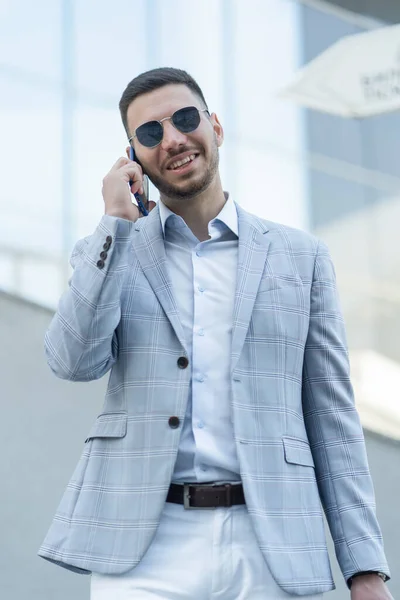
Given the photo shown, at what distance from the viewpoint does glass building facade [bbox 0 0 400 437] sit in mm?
5133

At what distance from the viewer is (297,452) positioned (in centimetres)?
205

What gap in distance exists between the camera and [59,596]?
4555 millimetres

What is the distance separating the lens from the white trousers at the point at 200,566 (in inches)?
75.0

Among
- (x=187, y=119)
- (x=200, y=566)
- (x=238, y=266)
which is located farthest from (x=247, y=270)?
(x=200, y=566)

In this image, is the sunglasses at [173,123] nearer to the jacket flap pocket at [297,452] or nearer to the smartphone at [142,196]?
the smartphone at [142,196]

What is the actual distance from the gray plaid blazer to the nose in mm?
228

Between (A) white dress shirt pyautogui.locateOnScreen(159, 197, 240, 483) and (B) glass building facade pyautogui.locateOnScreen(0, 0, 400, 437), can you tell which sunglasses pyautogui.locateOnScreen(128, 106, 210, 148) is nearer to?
(A) white dress shirt pyautogui.locateOnScreen(159, 197, 240, 483)

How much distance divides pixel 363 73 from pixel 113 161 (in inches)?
61.1

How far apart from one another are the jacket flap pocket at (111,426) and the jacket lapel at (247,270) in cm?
A: 27

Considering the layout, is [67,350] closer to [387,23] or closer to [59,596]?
[59,596]

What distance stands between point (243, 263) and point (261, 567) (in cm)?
69

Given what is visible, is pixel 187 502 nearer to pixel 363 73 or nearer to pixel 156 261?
pixel 156 261

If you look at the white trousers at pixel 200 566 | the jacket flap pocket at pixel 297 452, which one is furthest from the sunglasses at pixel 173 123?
the white trousers at pixel 200 566

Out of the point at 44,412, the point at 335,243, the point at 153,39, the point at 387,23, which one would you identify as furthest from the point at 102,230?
the point at 387,23
